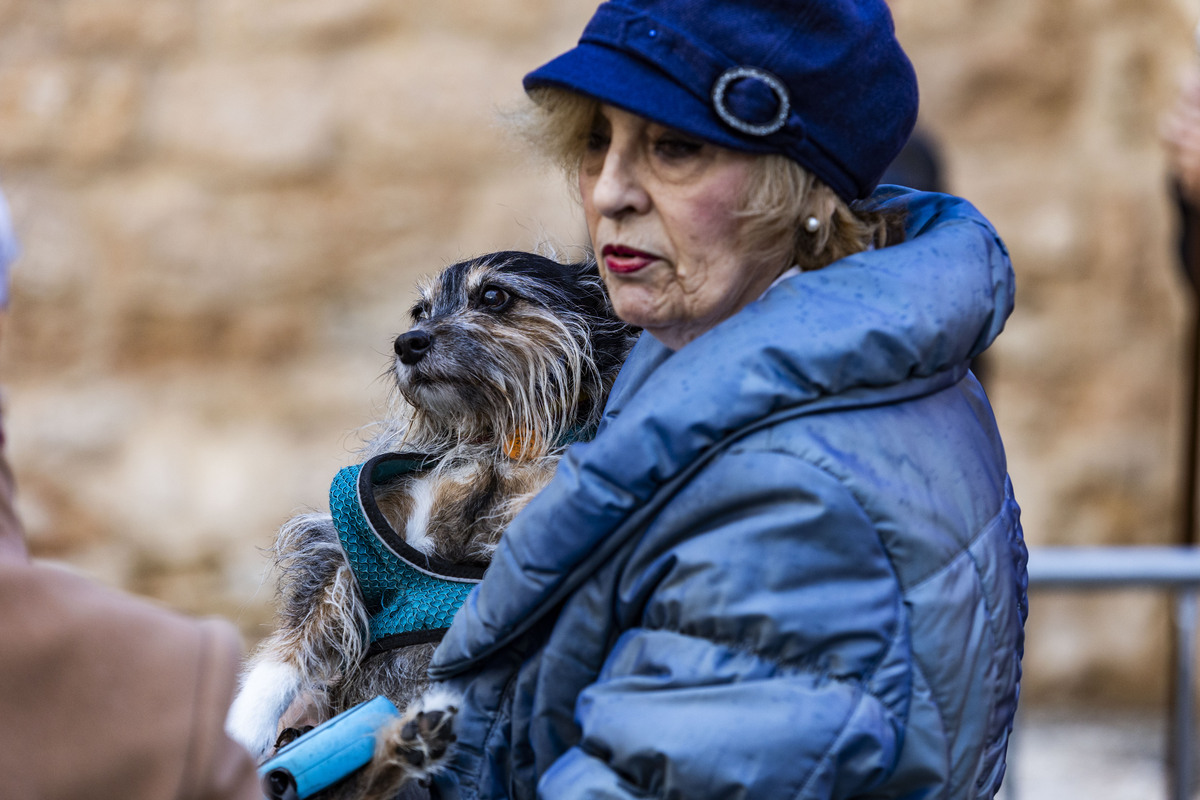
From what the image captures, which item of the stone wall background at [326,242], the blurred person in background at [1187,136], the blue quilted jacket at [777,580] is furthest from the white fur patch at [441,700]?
the stone wall background at [326,242]

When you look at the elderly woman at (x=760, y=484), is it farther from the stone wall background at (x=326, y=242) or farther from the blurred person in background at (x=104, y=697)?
the stone wall background at (x=326, y=242)

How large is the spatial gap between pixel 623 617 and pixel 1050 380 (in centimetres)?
413

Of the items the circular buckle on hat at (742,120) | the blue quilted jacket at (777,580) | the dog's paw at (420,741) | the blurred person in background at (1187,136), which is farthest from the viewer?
the blurred person in background at (1187,136)

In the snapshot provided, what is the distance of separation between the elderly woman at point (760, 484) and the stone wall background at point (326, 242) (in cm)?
346

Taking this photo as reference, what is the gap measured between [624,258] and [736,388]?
1.11 ft

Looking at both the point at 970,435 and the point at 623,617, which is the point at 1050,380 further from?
the point at 623,617

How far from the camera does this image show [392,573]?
1.90m

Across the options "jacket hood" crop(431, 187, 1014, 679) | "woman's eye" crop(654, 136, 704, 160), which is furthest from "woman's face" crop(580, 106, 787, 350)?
"jacket hood" crop(431, 187, 1014, 679)

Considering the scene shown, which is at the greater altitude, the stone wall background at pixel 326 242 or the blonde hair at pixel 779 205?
the blonde hair at pixel 779 205

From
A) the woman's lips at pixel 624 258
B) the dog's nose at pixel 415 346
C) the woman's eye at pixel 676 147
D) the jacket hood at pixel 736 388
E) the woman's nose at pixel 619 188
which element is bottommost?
the dog's nose at pixel 415 346

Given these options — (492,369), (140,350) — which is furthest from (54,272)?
(492,369)

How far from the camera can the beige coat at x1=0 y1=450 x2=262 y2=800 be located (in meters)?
1.20

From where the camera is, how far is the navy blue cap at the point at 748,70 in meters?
1.48

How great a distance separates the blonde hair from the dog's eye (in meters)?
0.42
